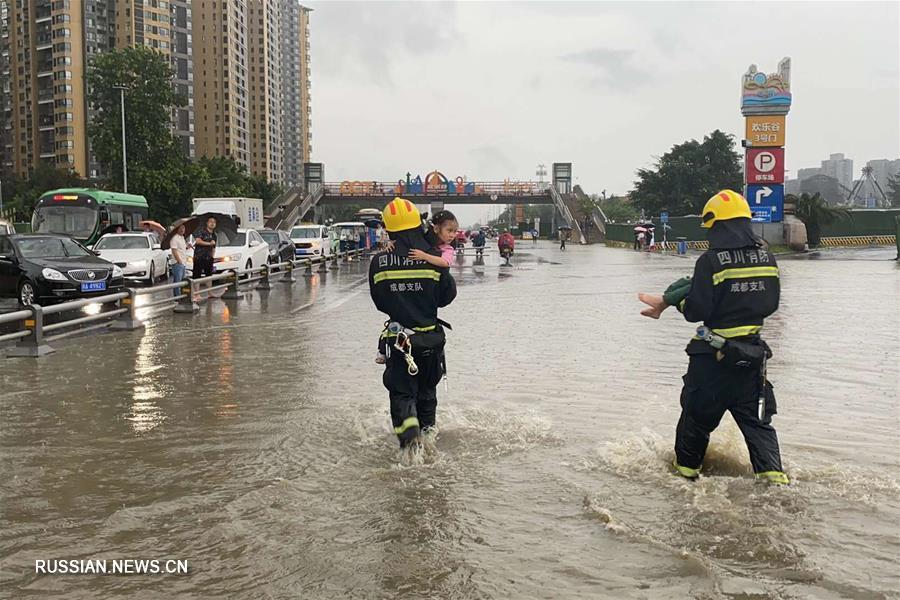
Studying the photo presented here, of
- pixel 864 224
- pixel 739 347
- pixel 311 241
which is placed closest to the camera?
pixel 739 347

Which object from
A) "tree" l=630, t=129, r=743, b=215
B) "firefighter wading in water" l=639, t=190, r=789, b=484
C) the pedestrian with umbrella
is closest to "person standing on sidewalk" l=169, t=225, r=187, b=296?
"firefighter wading in water" l=639, t=190, r=789, b=484

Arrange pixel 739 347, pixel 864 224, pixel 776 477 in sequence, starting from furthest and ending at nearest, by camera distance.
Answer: pixel 864 224 < pixel 776 477 < pixel 739 347

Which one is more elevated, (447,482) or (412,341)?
(412,341)

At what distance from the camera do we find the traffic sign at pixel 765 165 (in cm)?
4141

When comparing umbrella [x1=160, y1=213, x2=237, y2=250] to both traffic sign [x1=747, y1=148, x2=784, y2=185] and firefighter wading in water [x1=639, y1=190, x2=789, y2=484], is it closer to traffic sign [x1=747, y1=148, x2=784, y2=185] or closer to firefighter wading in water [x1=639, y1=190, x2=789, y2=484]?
firefighter wading in water [x1=639, y1=190, x2=789, y2=484]

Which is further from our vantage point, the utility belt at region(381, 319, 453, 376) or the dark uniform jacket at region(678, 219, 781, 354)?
the utility belt at region(381, 319, 453, 376)

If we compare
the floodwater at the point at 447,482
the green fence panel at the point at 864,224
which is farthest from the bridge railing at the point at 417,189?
the floodwater at the point at 447,482

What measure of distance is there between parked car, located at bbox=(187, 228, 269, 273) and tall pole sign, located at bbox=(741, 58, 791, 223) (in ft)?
86.4

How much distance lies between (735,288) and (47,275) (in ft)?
Result: 45.3

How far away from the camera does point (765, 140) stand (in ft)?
137

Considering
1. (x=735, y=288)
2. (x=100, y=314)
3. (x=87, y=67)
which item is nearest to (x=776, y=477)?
(x=735, y=288)

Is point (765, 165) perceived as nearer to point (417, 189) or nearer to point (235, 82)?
point (417, 189)

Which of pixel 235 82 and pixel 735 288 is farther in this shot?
pixel 235 82

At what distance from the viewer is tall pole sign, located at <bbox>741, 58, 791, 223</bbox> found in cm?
4147
